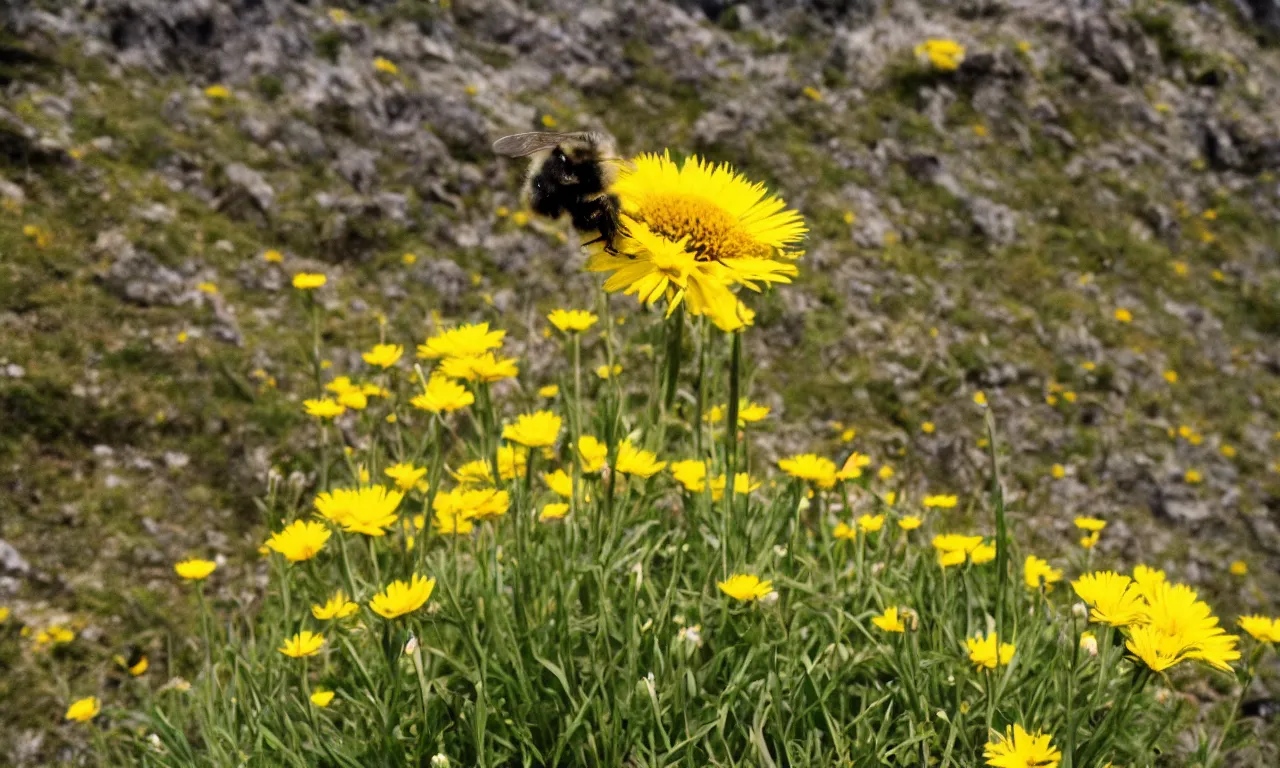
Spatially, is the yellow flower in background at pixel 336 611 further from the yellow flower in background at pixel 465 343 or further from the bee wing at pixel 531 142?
the bee wing at pixel 531 142

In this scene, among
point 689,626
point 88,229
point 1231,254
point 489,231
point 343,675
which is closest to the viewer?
point 689,626

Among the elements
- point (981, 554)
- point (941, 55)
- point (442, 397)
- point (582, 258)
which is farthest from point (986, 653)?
point (941, 55)

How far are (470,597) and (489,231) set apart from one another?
4.81 meters

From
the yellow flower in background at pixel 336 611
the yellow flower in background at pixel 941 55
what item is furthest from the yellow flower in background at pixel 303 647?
the yellow flower in background at pixel 941 55

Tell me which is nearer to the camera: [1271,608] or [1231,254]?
[1271,608]

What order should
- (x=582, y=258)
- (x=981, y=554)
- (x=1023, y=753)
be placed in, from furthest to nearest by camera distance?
(x=582, y=258) < (x=981, y=554) < (x=1023, y=753)

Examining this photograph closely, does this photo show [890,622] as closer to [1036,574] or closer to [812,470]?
[812,470]

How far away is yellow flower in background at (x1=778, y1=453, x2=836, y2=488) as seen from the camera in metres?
1.95

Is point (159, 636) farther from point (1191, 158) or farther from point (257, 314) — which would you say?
point (1191, 158)

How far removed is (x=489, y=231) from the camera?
6.29m

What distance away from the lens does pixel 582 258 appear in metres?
6.08

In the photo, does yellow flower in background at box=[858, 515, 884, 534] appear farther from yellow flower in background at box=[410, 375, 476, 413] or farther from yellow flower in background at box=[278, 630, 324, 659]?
yellow flower in background at box=[278, 630, 324, 659]

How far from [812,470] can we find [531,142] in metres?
1.10

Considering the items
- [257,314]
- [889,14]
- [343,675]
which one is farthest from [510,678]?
[889,14]
